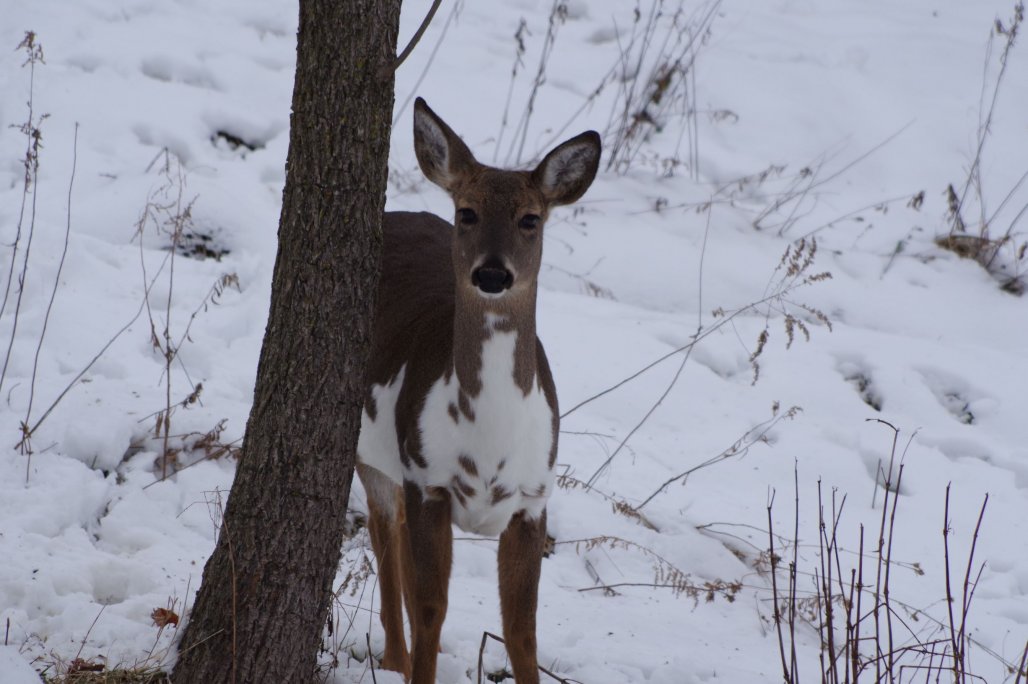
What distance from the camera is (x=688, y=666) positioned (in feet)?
11.9

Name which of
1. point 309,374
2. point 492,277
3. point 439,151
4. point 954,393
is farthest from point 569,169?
point 954,393

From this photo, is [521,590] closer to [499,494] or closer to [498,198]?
[499,494]

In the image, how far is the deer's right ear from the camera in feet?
11.0

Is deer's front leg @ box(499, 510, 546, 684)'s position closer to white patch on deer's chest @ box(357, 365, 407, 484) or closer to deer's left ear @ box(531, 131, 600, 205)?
white patch on deer's chest @ box(357, 365, 407, 484)

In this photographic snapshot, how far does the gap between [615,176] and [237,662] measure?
535cm

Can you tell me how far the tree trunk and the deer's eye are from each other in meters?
0.62

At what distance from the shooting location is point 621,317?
6.18m

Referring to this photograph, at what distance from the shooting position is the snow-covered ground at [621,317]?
3.81 m

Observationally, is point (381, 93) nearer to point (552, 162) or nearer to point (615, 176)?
point (552, 162)

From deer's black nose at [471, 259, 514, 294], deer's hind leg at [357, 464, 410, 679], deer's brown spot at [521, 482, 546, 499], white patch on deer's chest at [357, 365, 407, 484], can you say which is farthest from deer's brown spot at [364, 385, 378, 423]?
deer's black nose at [471, 259, 514, 294]

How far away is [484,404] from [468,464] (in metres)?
0.18

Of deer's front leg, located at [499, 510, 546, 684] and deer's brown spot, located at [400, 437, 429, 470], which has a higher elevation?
deer's brown spot, located at [400, 437, 429, 470]

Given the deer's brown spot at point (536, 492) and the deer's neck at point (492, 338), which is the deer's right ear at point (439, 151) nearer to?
the deer's neck at point (492, 338)

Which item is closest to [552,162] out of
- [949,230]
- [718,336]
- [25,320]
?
[25,320]
